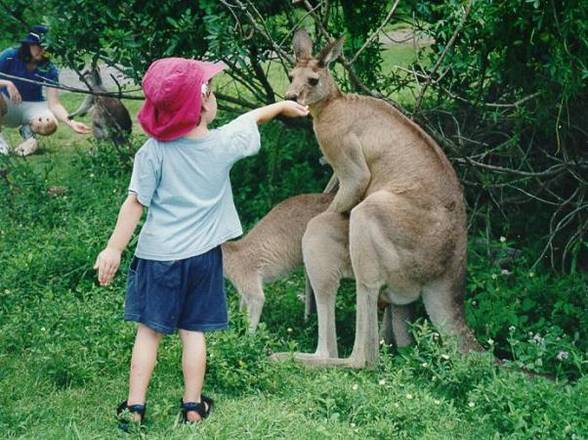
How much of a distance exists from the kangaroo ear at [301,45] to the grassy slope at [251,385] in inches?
57.7

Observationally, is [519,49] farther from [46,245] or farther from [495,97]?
[46,245]

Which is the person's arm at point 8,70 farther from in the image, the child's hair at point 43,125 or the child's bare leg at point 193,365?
the child's bare leg at point 193,365

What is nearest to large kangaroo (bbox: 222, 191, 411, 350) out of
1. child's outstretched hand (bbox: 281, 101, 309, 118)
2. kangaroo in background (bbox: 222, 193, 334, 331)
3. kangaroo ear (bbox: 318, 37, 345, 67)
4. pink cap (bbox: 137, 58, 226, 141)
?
kangaroo in background (bbox: 222, 193, 334, 331)

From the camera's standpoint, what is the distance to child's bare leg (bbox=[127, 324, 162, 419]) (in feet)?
15.2

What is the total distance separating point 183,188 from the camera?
4594 mm

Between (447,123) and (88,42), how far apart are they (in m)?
2.49

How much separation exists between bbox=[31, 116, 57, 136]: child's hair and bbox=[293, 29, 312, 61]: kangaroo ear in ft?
15.6

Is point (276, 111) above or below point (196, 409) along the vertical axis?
above

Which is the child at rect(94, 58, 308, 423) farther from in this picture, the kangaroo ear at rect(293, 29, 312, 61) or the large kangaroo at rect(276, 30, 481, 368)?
the kangaroo ear at rect(293, 29, 312, 61)

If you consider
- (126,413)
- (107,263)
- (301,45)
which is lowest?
(126,413)

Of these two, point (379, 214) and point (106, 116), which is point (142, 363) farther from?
point (106, 116)

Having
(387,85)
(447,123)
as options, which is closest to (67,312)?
(387,85)

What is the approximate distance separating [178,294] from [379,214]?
1.31 meters

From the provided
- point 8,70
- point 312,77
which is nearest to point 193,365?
point 312,77
